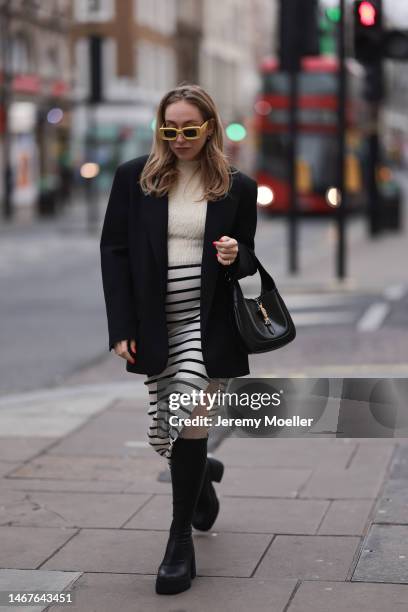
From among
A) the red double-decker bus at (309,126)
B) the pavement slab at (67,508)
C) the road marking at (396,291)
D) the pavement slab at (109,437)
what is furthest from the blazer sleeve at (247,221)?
the red double-decker bus at (309,126)

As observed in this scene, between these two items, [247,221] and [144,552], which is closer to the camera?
[247,221]

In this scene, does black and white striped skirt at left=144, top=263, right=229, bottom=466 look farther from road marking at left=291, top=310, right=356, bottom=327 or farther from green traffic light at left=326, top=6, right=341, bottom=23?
green traffic light at left=326, top=6, right=341, bottom=23

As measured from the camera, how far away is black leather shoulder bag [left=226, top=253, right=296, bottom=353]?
14.1ft

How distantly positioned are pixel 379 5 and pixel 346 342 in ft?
10.00

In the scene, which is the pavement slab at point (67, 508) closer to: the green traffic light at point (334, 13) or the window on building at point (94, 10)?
the green traffic light at point (334, 13)

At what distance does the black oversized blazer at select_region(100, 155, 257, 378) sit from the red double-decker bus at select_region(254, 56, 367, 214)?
28917 mm

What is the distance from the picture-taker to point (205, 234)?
440cm

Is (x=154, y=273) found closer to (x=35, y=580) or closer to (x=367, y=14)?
(x=35, y=580)

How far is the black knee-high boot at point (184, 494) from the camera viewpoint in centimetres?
445

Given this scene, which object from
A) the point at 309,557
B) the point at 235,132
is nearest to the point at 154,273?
the point at 309,557

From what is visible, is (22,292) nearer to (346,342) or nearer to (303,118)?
(346,342)

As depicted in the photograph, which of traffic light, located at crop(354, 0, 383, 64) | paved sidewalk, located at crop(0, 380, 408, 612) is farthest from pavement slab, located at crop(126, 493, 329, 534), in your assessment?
traffic light, located at crop(354, 0, 383, 64)

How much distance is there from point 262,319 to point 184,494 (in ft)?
2.20

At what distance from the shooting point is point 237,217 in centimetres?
449
